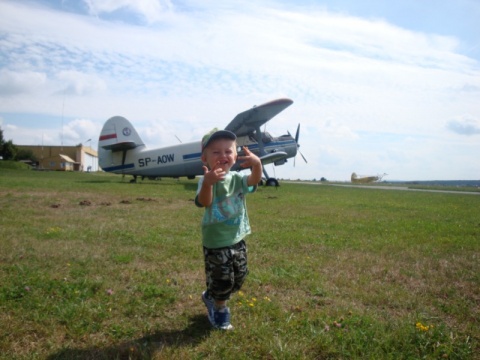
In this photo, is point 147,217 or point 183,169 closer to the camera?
point 147,217

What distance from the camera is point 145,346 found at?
10.1ft

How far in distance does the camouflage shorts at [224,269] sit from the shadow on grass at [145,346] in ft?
1.20

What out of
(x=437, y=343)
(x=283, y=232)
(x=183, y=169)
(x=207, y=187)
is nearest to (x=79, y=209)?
(x=283, y=232)

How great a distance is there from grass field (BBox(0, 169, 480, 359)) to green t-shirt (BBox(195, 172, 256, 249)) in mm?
806

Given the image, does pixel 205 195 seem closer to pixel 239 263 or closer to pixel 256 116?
pixel 239 263

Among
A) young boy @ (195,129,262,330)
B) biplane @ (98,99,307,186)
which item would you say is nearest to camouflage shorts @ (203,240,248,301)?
young boy @ (195,129,262,330)

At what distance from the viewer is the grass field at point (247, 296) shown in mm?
3148

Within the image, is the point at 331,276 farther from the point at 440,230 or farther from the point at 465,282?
the point at 440,230

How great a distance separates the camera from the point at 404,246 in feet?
23.8

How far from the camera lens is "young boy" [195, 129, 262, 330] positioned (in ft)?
10.9

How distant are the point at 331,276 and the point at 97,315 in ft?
9.63

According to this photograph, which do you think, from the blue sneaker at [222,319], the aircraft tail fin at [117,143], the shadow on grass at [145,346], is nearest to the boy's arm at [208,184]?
the blue sneaker at [222,319]

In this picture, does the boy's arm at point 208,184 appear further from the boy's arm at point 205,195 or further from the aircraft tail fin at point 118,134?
the aircraft tail fin at point 118,134

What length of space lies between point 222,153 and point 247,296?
1.80 meters
